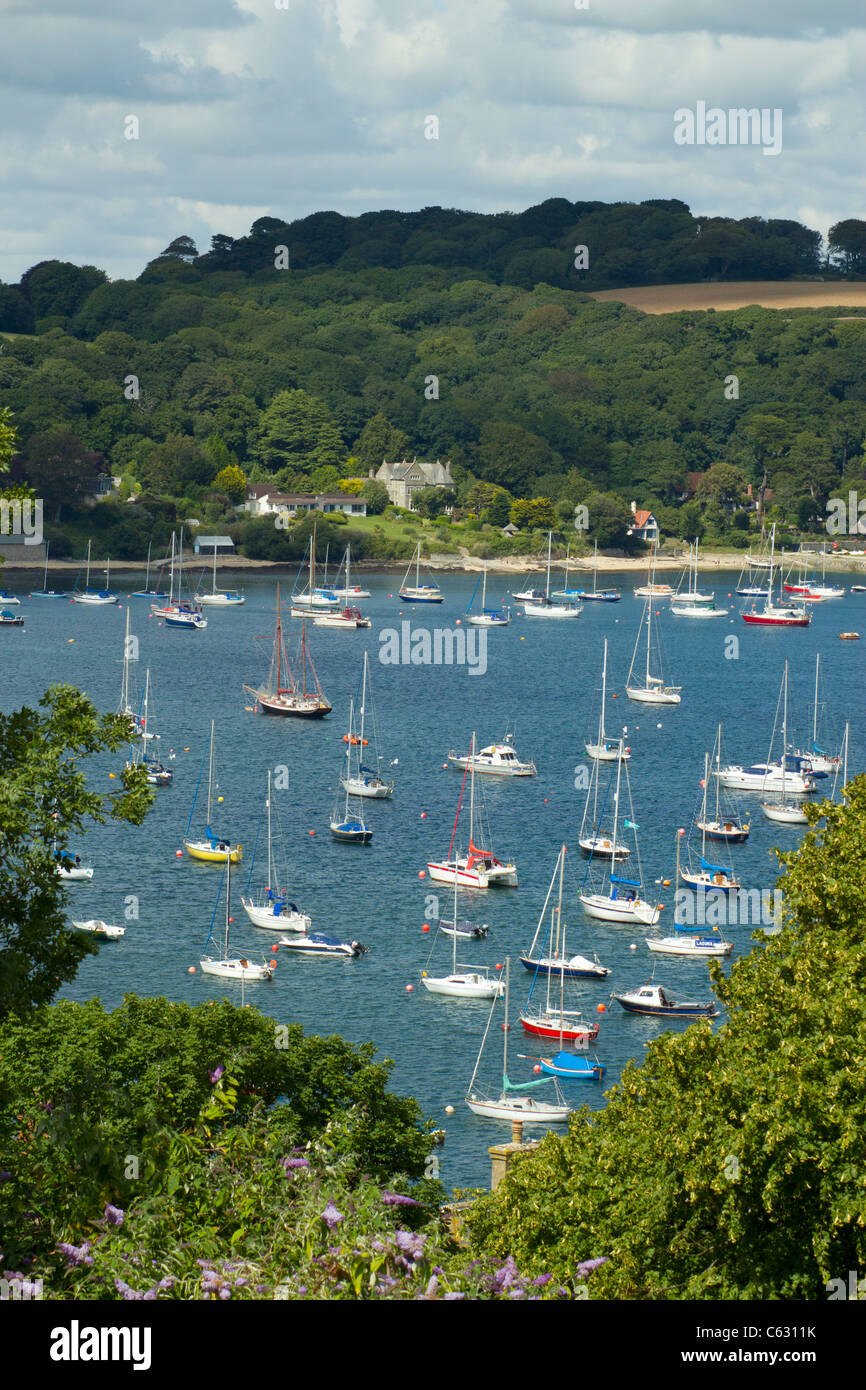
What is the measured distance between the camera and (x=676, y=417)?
186625 millimetres

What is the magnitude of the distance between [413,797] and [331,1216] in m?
46.4

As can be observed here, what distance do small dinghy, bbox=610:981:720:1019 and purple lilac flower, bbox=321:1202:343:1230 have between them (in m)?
24.3

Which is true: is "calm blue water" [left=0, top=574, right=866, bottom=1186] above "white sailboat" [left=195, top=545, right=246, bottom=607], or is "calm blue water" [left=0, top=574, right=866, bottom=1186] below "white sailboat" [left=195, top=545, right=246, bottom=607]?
below

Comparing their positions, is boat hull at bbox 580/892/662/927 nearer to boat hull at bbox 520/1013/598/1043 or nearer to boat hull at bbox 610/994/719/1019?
boat hull at bbox 610/994/719/1019

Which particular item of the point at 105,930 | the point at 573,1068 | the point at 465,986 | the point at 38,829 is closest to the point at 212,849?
the point at 105,930

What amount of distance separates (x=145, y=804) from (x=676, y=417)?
179487 millimetres

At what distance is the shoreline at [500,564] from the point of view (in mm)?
139000

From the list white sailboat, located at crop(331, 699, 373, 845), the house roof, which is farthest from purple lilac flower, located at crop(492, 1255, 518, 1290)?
the house roof

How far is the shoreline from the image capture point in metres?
139

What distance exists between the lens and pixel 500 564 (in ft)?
491

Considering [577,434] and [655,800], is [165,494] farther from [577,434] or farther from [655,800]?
[655,800]

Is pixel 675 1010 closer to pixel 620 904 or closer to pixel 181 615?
pixel 620 904

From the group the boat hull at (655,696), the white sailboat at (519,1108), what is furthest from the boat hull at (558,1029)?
the boat hull at (655,696)
